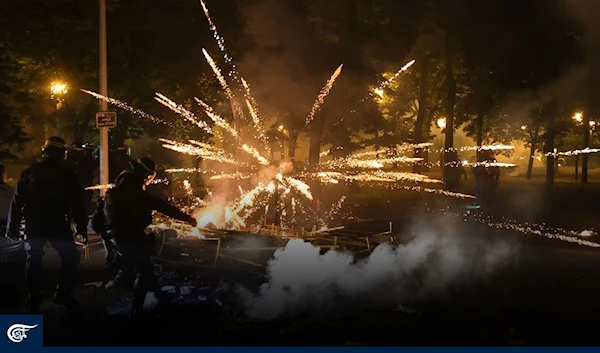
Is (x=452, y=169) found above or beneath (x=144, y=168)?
beneath

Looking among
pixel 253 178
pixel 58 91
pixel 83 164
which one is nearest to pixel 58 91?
pixel 58 91

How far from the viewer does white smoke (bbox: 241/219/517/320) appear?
6.46 m

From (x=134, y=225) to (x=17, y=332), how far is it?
142cm

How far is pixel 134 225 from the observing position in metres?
6.13

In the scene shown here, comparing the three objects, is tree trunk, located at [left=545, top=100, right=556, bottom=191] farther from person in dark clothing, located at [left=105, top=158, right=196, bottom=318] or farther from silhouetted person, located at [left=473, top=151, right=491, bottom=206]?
person in dark clothing, located at [left=105, top=158, right=196, bottom=318]

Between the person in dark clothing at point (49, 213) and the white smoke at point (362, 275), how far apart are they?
193 cm

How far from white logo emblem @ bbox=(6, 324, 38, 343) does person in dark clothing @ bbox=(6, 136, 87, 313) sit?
2.58 feet

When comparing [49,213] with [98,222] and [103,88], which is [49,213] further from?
[103,88]

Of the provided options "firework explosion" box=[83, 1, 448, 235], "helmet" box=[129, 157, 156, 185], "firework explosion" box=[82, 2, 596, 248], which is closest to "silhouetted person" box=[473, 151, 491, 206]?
"firework explosion" box=[82, 2, 596, 248]

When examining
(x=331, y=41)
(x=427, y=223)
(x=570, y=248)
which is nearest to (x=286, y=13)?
(x=331, y=41)

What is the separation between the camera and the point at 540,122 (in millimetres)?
16766

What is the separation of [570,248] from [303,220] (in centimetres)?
589

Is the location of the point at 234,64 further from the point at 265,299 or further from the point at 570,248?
the point at 265,299

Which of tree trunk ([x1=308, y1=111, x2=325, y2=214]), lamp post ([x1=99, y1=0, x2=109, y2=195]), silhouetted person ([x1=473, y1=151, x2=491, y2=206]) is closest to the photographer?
lamp post ([x1=99, y1=0, x2=109, y2=195])
